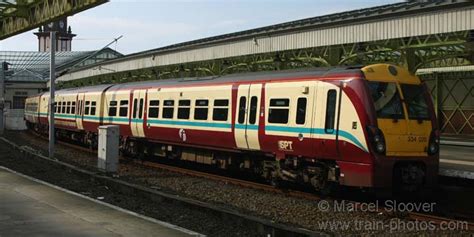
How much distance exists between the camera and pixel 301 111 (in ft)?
41.1

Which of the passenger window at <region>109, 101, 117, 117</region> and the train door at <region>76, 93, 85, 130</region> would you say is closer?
the passenger window at <region>109, 101, 117, 117</region>

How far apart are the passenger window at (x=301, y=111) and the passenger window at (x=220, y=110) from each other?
3.01m

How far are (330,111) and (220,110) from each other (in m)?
4.45

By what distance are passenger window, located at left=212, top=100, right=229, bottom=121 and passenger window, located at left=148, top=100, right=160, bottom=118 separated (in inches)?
148

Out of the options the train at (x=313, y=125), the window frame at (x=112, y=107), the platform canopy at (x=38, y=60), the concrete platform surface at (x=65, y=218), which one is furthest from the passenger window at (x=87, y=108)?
the platform canopy at (x=38, y=60)

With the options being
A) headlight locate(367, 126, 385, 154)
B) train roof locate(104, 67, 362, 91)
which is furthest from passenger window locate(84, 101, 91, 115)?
headlight locate(367, 126, 385, 154)

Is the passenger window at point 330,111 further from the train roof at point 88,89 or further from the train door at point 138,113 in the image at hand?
the train roof at point 88,89

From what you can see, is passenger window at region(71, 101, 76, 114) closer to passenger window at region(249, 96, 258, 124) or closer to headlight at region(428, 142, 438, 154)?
passenger window at region(249, 96, 258, 124)

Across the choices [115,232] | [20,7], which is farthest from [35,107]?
[115,232]

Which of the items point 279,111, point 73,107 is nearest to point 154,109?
point 279,111

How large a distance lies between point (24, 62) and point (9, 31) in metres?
89.2

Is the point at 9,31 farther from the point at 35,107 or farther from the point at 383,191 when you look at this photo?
the point at 383,191

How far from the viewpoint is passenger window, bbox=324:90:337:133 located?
1164 cm

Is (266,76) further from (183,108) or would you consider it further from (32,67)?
(32,67)
